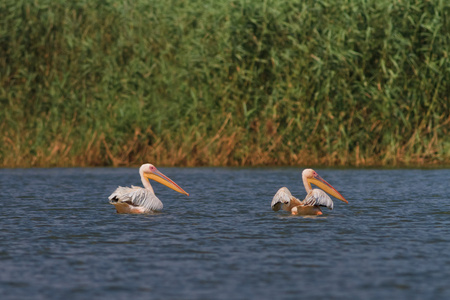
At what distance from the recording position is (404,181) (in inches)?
628

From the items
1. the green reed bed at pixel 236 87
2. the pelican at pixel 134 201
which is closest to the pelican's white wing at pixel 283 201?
the pelican at pixel 134 201

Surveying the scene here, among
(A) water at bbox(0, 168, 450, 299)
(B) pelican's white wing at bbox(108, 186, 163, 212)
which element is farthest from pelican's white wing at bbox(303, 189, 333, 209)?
(B) pelican's white wing at bbox(108, 186, 163, 212)

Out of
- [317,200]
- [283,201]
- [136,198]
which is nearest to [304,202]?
[317,200]

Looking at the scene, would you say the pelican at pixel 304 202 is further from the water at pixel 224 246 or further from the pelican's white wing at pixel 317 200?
the water at pixel 224 246

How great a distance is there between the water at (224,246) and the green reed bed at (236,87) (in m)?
3.86

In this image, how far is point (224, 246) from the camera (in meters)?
8.48

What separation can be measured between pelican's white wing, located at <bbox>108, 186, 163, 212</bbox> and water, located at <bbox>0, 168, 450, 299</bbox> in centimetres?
17

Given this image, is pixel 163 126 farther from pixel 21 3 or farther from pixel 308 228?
pixel 308 228

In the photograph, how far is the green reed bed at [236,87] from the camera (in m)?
18.7

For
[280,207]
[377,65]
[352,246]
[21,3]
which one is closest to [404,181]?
[377,65]

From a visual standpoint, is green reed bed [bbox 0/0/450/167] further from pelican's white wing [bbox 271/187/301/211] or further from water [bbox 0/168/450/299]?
pelican's white wing [bbox 271/187/301/211]

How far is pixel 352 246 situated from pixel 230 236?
1.36 meters

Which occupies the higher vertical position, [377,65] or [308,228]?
[377,65]

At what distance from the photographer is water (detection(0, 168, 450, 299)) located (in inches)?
252
